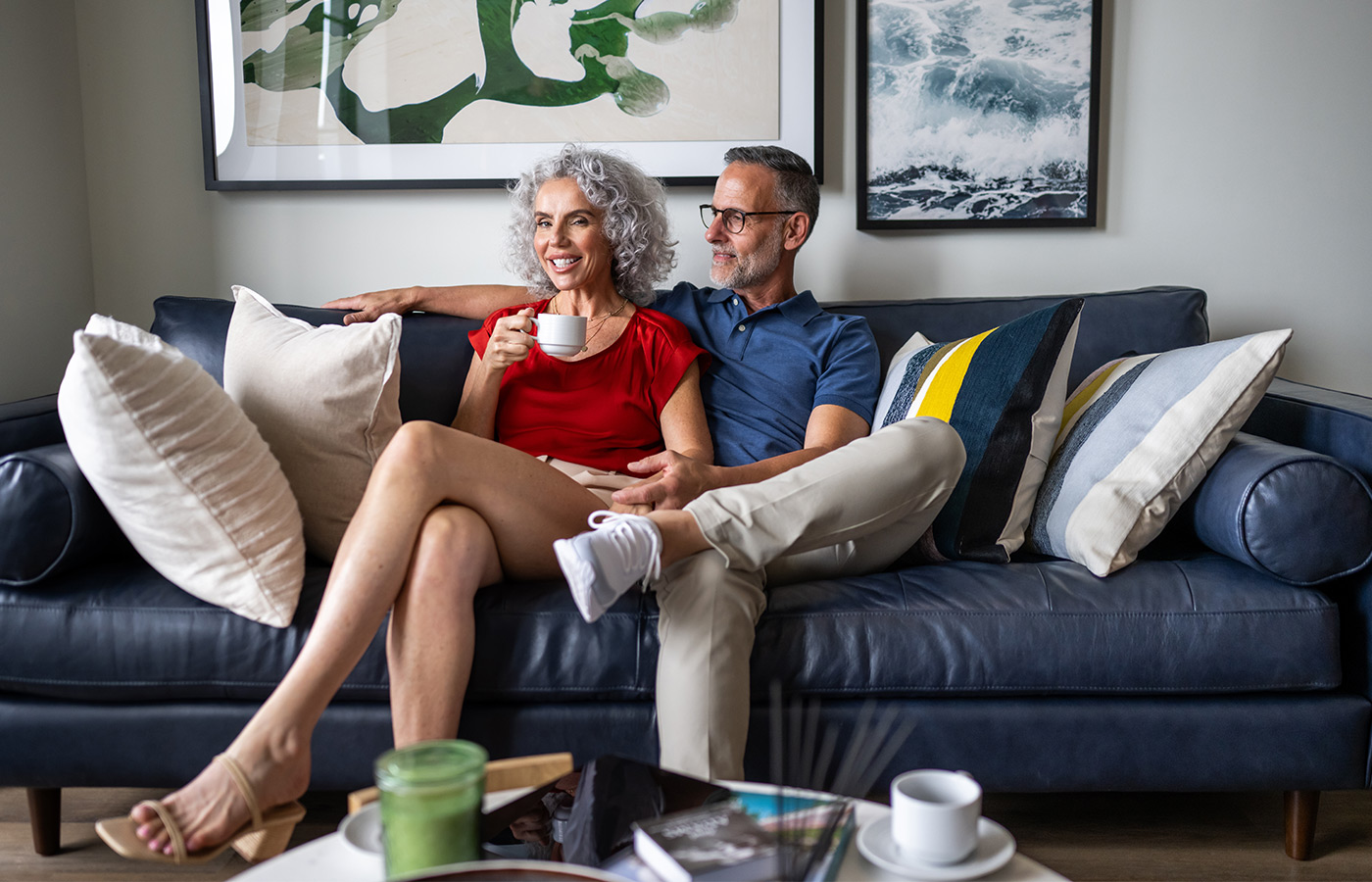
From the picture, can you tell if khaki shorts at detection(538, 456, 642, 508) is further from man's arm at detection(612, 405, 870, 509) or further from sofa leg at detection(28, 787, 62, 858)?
sofa leg at detection(28, 787, 62, 858)

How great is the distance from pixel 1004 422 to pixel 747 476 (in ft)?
1.48

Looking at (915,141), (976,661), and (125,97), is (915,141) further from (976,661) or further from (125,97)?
(125,97)

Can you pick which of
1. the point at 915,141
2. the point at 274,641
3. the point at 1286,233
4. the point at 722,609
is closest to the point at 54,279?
the point at 274,641

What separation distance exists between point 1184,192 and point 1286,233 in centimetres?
27

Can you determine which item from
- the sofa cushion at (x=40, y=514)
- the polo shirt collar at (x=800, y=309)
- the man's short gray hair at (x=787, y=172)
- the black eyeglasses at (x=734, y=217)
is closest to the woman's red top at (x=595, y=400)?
the polo shirt collar at (x=800, y=309)

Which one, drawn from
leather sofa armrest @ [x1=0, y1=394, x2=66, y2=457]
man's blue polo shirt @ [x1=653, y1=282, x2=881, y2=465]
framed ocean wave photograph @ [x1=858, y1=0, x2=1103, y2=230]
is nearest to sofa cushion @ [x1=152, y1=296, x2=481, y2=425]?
leather sofa armrest @ [x1=0, y1=394, x2=66, y2=457]

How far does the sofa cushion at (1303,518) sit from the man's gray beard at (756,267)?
1.06m

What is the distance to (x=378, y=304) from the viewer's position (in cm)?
213

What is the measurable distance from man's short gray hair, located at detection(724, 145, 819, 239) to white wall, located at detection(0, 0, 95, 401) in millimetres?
1607

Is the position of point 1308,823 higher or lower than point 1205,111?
lower

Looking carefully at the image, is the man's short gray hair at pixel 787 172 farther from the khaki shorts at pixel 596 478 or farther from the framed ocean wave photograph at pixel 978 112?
the khaki shorts at pixel 596 478

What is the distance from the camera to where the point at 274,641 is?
147cm

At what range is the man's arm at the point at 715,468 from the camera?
161cm

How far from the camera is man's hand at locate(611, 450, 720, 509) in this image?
159cm
